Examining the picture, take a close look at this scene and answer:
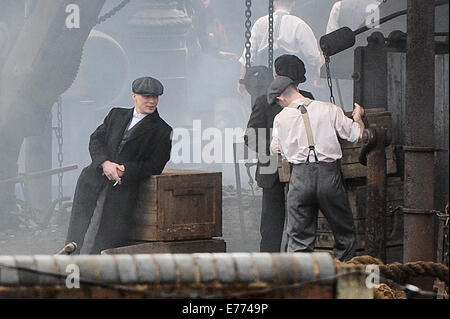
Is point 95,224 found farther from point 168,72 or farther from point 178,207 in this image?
point 168,72

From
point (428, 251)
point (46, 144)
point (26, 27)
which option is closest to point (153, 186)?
point (428, 251)

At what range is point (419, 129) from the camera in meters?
8.05

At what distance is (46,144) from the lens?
15852 mm

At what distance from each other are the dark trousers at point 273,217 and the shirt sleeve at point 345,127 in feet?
5.34

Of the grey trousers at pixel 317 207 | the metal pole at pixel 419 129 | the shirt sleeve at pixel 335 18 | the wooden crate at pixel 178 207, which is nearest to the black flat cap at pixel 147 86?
the wooden crate at pixel 178 207

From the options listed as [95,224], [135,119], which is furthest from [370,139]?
[95,224]

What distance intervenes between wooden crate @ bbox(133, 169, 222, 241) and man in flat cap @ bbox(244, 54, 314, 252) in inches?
20.1

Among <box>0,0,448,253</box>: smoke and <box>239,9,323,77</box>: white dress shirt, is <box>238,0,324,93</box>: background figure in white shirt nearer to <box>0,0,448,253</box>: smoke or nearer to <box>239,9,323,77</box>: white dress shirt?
<box>239,9,323,77</box>: white dress shirt

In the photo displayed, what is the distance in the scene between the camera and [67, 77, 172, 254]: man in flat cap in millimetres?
9625

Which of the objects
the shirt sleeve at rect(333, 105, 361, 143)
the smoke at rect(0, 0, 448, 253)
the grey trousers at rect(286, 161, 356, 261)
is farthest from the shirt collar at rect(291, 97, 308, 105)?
the smoke at rect(0, 0, 448, 253)

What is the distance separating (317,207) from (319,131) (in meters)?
0.61

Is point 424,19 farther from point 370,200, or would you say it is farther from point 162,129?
point 162,129

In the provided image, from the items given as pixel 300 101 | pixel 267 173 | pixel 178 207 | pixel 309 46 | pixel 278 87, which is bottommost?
pixel 178 207

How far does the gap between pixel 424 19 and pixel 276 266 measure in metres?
3.64
